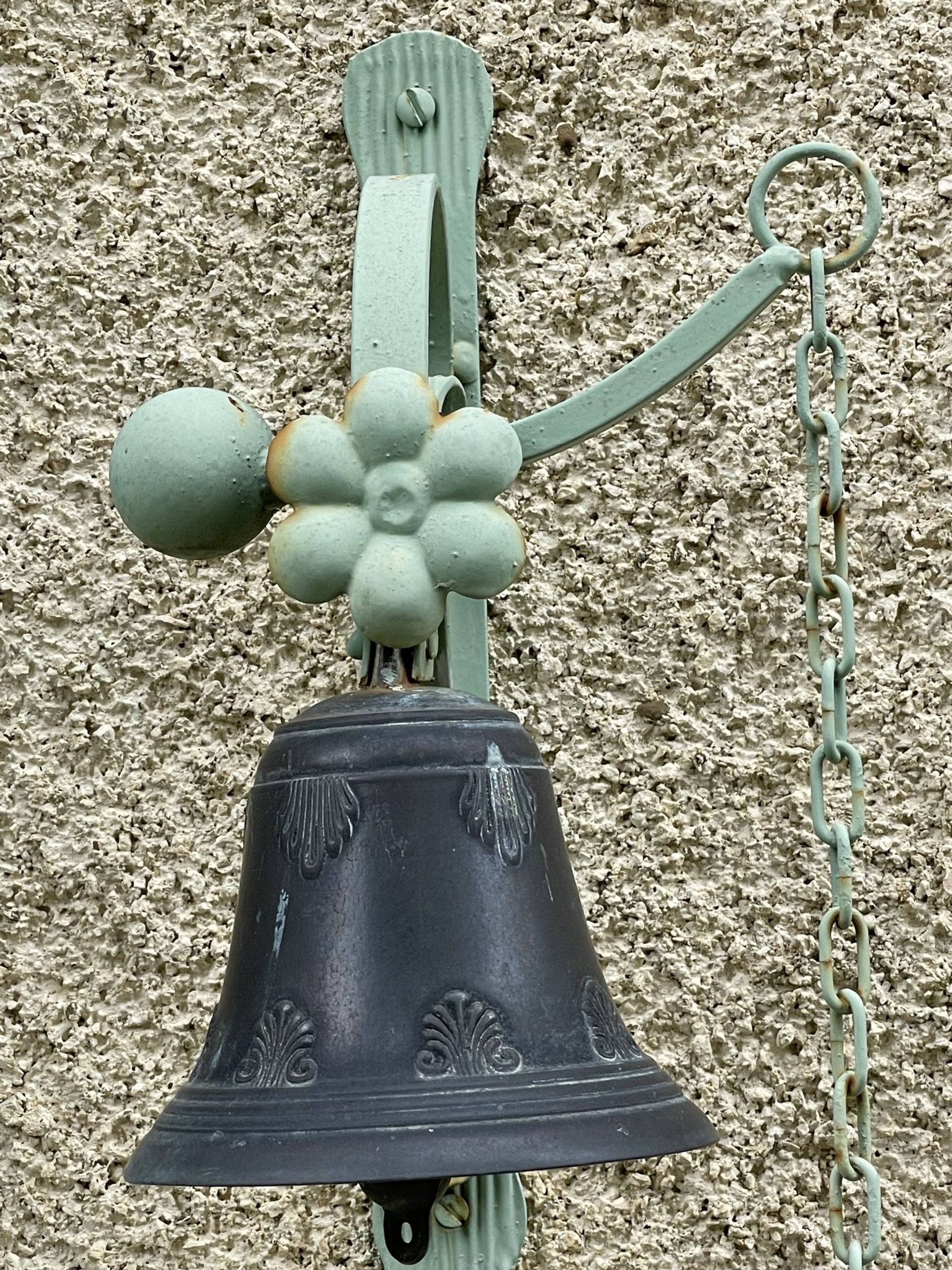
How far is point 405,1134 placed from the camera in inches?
29.8

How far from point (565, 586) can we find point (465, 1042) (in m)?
0.44

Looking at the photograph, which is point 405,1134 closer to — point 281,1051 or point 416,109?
point 281,1051

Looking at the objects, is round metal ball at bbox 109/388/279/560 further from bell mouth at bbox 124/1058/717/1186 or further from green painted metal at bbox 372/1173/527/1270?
green painted metal at bbox 372/1173/527/1270

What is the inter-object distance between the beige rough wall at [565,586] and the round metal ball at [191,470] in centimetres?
30

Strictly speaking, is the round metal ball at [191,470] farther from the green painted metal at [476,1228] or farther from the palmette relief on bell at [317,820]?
the green painted metal at [476,1228]

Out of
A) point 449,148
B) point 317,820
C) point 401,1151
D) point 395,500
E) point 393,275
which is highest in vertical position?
point 449,148

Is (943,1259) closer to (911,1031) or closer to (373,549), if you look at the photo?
(911,1031)

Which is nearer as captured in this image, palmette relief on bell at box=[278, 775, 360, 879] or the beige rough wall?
palmette relief on bell at box=[278, 775, 360, 879]

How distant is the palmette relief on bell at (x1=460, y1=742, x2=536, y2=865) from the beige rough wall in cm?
30

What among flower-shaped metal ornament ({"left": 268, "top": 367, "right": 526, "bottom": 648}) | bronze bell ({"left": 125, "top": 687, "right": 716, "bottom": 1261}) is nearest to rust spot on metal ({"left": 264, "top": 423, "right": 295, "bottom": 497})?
flower-shaped metal ornament ({"left": 268, "top": 367, "right": 526, "bottom": 648})

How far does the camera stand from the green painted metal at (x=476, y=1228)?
3.58 feet

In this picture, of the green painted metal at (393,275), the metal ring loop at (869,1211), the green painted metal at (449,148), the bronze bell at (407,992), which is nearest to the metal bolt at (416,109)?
the green painted metal at (449,148)

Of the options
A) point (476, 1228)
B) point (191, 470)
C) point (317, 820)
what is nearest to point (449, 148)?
point (191, 470)

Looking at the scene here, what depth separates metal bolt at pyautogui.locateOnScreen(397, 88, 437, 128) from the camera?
1.19 m
